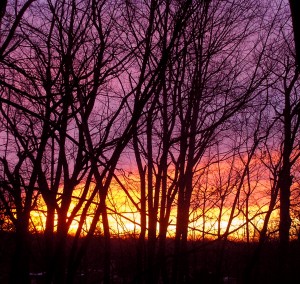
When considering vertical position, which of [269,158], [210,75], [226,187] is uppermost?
[269,158]

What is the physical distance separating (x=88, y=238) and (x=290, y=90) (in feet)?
43.1

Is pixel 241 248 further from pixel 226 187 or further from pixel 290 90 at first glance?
pixel 290 90

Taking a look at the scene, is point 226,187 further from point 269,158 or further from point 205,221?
point 269,158

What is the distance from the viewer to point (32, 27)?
536cm

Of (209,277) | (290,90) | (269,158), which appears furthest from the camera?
(269,158)

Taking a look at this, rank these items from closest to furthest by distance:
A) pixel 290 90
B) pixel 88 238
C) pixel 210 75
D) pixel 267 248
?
pixel 88 238
pixel 210 75
pixel 290 90
pixel 267 248

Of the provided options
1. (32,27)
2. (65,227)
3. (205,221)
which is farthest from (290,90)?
(65,227)

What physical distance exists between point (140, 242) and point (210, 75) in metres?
3.33

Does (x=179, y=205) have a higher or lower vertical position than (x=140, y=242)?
higher

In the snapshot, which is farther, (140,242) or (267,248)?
(267,248)

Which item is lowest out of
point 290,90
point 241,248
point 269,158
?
→ point 241,248

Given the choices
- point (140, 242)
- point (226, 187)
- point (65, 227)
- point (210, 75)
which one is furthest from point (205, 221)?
→ point (65, 227)

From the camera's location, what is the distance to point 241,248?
17.9 metres

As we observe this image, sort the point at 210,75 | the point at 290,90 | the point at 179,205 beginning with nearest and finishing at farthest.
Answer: the point at 210,75 < the point at 179,205 < the point at 290,90
